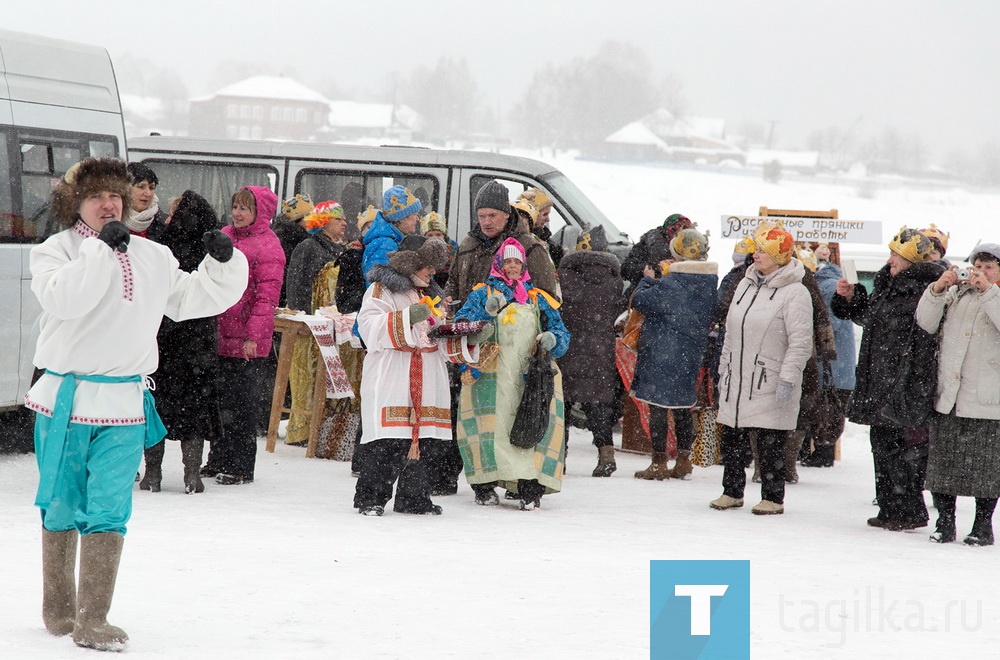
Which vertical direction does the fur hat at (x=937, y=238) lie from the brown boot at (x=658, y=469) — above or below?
above

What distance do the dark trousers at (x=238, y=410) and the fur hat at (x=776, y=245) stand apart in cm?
318

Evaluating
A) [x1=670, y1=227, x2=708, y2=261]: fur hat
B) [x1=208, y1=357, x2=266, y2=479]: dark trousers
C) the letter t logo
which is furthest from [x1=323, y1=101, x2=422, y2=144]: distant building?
the letter t logo

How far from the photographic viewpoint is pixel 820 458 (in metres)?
9.70

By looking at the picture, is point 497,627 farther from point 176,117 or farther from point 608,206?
point 176,117

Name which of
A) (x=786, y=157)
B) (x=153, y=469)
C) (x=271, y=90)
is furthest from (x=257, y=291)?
(x=271, y=90)

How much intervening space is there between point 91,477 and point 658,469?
521 cm

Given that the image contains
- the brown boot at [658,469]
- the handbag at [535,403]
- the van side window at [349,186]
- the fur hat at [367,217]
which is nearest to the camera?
the handbag at [535,403]

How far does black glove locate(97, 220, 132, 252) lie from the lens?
12.3ft

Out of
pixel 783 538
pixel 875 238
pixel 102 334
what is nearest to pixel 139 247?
pixel 102 334

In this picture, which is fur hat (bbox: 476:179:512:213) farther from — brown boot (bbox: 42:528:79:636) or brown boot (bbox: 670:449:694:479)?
brown boot (bbox: 42:528:79:636)

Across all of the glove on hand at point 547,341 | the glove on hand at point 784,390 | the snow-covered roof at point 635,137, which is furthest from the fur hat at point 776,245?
the snow-covered roof at point 635,137

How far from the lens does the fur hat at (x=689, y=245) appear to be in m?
8.29

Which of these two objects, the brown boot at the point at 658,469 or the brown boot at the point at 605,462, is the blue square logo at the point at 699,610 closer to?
the brown boot at the point at 658,469

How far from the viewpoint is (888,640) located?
446 centimetres
